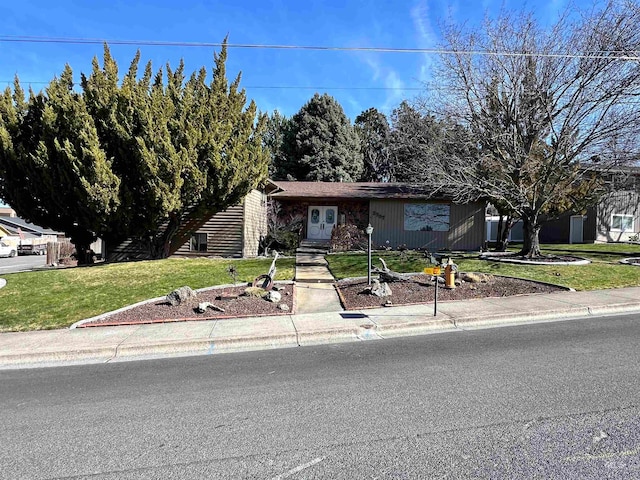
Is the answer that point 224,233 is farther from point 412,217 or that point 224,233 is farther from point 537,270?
point 537,270

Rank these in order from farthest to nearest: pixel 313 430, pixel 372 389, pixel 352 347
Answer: pixel 352 347, pixel 372 389, pixel 313 430

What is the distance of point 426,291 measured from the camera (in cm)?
1022

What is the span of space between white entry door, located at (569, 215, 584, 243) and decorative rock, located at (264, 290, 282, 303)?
76.3 feet

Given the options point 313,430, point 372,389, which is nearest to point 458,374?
point 372,389

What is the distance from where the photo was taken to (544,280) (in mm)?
11273

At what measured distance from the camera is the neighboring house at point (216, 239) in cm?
1805

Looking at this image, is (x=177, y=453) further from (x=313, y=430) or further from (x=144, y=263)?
(x=144, y=263)

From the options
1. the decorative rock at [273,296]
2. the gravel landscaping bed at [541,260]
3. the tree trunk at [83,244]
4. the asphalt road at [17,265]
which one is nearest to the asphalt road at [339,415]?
the decorative rock at [273,296]

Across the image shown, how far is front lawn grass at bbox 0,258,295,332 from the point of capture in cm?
868

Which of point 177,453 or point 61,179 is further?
point 61,179

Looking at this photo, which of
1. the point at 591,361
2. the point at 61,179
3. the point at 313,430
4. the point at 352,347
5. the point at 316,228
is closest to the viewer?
the point at 313,430

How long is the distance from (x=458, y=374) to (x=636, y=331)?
13.0 feet

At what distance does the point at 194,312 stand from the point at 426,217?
1474 centimetres

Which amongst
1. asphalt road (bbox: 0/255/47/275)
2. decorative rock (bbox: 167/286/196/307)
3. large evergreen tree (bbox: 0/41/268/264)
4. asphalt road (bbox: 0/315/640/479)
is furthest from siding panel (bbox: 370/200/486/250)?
asphalt road (bbox: 0/255/47/275)
